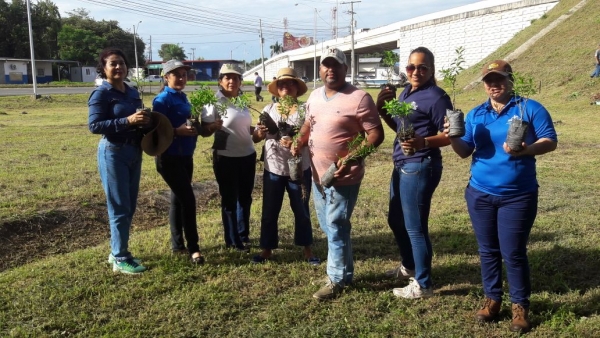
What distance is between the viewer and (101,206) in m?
7.39

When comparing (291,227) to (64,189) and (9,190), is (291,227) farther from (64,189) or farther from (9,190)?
(9,190)

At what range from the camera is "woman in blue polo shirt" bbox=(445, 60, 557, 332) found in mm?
3582

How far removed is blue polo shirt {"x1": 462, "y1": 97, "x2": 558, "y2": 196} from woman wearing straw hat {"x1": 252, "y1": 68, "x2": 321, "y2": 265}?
1671 mm

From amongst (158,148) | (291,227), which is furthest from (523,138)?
(291,227)

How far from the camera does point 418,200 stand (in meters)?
4.19

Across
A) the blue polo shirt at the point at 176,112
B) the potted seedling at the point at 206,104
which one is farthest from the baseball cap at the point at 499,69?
the blue polo shirt at the point at 176,112

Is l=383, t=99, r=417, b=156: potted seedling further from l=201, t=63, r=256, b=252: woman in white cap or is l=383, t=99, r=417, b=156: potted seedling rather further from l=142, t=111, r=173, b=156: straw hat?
l=142, t=111, r=173, b=156: straw hat

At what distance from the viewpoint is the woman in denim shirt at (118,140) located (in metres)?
4.58

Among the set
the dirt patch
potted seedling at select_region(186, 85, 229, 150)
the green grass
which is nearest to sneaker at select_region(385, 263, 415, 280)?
the green grass

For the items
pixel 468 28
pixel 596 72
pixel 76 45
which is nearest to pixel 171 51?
pixel 76 45

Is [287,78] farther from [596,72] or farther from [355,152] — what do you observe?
[596,72]

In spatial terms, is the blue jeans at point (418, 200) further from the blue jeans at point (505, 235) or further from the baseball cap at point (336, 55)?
the baseball cap at point (336, 55)

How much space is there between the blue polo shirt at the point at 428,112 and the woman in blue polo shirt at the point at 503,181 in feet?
0.76

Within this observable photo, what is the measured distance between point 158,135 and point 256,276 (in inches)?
61.8
